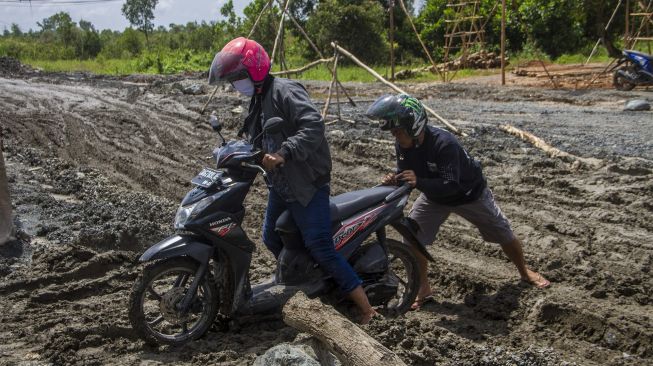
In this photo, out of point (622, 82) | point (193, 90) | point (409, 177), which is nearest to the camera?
point (409, 177)

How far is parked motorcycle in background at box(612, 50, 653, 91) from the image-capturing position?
15258 millimetres

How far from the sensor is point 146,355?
428cm

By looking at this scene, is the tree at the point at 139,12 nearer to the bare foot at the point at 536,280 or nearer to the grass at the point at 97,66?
the grass at the point at 97,66

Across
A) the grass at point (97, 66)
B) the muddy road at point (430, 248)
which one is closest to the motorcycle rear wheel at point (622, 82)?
the muddy road at point (430, 248)

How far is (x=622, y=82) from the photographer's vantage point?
15.9 m

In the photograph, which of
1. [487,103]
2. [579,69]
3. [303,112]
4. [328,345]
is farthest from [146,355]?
[579,69]

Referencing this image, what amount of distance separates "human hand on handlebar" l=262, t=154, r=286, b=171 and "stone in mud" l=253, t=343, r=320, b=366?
3.52ft

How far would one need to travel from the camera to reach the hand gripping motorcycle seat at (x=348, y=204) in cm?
455

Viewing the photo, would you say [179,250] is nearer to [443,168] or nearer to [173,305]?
[173,305]

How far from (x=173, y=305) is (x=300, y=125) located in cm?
135

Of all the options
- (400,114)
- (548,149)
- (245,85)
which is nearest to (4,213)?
(245,85)

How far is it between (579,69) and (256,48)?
710 inches

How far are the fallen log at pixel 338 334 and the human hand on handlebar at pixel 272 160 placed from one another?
77cm

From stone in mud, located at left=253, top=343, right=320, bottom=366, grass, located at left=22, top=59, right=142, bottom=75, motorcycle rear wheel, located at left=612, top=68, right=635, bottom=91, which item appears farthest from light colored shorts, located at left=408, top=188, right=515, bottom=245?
grass, located at left=22, top=59, right=142, bottom=75
